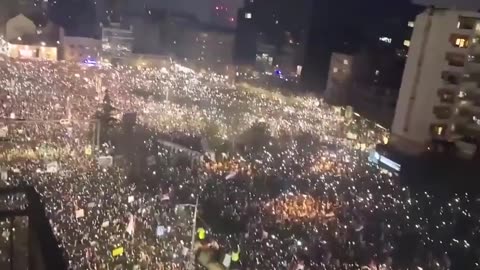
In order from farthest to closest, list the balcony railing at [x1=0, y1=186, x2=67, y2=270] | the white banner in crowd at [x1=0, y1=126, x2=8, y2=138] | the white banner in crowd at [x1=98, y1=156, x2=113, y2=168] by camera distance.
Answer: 1. the white banner in crowd at [x1=98, y1=156, x2=113, y2=168]
2. the white banner in crowd at [x1=0, y1=126, x2=8, y2=138]
3. the balcony railing at [x1=0, y1=186, x2=67, y2=270]

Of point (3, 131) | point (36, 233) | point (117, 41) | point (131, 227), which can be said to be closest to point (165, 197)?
point (131, 227)

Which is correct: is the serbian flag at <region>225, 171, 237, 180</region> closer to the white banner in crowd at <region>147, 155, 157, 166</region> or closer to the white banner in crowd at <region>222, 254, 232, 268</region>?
the white banner in crowd at <region>147, 155, 157, 166</region>

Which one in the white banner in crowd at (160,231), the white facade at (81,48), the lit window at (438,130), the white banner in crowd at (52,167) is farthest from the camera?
the white facade at (81,48)

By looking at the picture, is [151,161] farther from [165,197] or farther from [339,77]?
[339,77]

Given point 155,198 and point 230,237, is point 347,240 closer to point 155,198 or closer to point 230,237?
point 230,237

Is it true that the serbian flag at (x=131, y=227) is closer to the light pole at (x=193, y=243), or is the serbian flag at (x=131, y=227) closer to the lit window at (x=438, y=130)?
the light pole at (x=193, y=243)

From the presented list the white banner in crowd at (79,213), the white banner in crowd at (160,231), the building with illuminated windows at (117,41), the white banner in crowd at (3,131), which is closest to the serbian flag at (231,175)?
the white banner in crowd at (160,231)

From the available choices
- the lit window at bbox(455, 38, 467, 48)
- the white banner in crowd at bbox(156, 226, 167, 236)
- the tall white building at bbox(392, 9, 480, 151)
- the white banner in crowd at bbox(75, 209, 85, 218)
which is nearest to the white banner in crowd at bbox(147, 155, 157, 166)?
the white banner in crowd at bbox(156, 226, 167, 236)
